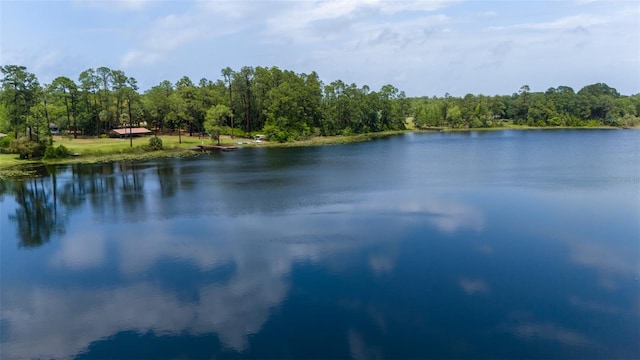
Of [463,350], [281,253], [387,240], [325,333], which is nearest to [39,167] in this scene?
[281,253]

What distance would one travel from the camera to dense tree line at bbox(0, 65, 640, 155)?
65019 millimetres

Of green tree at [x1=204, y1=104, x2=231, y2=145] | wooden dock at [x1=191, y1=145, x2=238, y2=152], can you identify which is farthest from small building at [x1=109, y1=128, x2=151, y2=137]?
wooden dock at [x1=191, y1=145, x2=238, y2=152]

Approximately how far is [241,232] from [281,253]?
4.58 meters

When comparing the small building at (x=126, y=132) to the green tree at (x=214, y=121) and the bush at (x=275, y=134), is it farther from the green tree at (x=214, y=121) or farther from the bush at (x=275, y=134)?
the bush at (x=275, y=134)

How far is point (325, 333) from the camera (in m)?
15.5

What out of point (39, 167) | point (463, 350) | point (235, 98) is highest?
point (235, 98)

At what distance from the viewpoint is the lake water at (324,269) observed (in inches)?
597

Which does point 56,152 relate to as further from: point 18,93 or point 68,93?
point 68,93

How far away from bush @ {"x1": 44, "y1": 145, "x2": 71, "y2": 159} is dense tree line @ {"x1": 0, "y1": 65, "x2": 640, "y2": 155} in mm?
2171

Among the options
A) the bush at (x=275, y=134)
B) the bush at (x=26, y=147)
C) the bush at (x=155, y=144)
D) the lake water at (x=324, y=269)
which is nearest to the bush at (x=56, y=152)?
the bush at (x=26, y=147)

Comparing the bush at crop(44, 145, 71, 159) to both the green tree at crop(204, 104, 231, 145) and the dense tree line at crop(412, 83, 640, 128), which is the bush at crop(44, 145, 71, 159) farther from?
the dense tree line at crop(412, 83, 640, 128)

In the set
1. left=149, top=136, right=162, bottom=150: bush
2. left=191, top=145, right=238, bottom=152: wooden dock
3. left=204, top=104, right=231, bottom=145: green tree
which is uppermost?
left=204, top=104, right=231, bottom=145: green tree

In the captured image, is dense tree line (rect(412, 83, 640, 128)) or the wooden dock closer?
the wooden dock

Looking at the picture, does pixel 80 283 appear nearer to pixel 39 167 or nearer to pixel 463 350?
pixel 463 350
